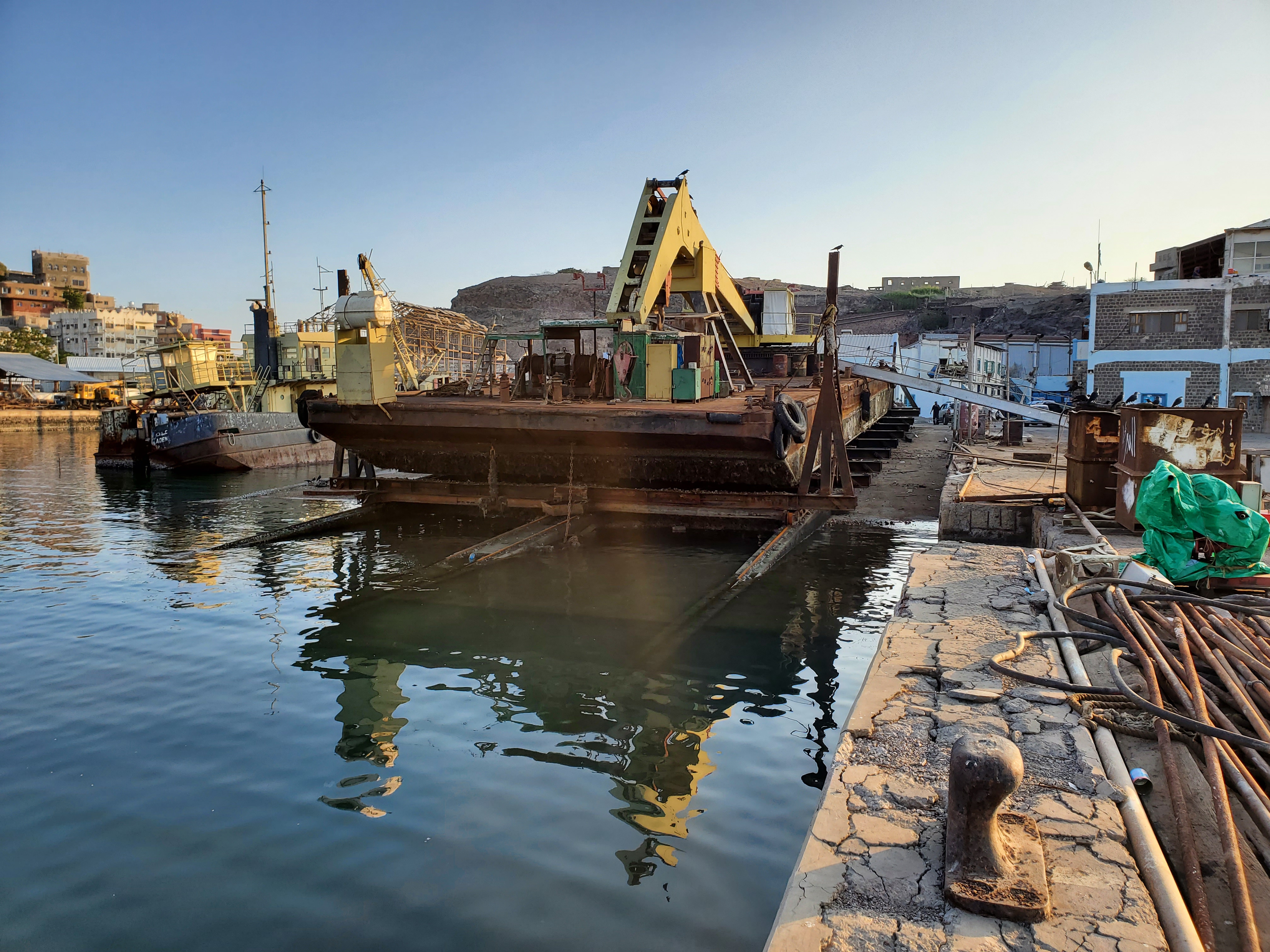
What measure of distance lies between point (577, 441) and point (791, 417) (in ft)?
9.25

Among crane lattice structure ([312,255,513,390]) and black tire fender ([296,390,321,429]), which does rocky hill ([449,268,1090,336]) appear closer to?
crane lattice structure ([312,255,513,390])

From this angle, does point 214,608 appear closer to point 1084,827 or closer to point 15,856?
point 15,856

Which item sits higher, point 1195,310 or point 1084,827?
point 1195,310

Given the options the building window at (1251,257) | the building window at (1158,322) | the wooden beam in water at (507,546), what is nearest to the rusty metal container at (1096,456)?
the wooden beam in water at (507,546)

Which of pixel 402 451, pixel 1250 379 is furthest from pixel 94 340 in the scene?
pixel 1250 379

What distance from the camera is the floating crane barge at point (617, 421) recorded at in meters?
9.96

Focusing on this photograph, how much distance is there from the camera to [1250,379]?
25.5 m

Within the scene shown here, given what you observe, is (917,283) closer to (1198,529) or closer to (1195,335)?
(1195,335)

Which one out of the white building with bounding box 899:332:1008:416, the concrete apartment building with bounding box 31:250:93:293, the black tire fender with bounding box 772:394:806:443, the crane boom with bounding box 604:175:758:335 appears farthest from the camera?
the concrete apartment building with bounding box 31:250:93:293

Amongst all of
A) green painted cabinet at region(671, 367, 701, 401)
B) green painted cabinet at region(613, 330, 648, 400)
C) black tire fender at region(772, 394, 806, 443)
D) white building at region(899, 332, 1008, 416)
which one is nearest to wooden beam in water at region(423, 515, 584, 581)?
green painted cabinet at region(613, 330, 648, 400)

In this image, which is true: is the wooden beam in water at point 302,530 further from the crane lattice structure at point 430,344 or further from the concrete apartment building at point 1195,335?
the concrete apartment building at point 1195,335

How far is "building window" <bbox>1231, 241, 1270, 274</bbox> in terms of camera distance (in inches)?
1060

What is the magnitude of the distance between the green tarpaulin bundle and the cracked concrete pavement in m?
1.59

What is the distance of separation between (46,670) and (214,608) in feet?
6.37
